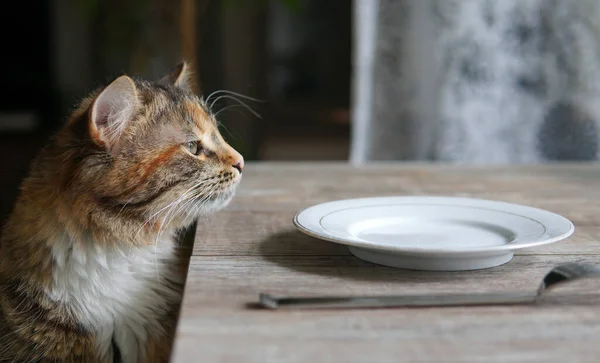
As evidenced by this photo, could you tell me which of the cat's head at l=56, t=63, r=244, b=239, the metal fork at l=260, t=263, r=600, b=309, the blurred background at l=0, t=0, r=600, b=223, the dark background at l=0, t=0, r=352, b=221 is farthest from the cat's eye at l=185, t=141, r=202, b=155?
the dark background at l=0, t=0, r=352, b=221

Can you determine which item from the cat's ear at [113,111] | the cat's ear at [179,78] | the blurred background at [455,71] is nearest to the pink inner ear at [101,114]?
the cat's ear at [113,111]

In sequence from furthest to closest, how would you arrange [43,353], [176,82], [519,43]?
1. [519,43]
2. [176,82]
3. [43,353]

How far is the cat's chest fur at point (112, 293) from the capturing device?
0.93 m

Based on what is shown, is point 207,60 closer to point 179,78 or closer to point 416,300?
point 179,78

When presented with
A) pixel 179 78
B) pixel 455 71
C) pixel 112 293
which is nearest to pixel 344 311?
pixel 112 293

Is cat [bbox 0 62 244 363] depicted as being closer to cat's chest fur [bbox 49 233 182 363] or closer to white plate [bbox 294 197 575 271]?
cat's chest fur [bbox 49 233 182 363]

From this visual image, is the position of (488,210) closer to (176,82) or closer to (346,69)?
(176,82)

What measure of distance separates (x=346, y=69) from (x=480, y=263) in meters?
4.39

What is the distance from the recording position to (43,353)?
925mm

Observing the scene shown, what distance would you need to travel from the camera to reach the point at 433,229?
0.95 m

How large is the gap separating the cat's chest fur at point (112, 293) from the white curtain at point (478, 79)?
132 cm

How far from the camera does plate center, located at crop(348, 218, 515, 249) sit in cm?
90

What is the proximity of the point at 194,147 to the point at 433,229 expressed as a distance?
1.16 feet

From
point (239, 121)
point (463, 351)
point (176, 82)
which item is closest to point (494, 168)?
point (176, 82)
